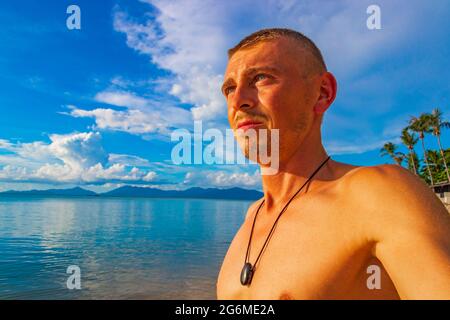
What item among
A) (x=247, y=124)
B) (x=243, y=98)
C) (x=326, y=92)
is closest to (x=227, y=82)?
(x=243, y=98)

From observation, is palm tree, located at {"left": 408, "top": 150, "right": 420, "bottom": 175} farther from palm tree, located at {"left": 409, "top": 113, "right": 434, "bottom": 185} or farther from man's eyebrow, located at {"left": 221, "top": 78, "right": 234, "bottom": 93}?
man's eyebrow, located at {"left": 221, "top": 78, "right": 234, "bottom": 93}

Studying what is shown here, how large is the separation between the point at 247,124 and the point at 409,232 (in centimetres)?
107

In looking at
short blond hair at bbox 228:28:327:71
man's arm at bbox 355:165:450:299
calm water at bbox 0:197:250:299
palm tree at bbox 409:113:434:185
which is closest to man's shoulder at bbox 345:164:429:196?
man's arm at bbox 355:165:450:299

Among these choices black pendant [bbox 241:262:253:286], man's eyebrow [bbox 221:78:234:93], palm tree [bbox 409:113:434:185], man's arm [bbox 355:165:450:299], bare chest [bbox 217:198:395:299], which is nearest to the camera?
man's arm [bbox 355:165:450:299]

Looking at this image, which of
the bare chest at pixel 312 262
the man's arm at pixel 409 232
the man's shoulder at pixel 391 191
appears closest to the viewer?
the man's arm at pixel 409 232

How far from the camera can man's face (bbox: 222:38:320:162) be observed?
74.9 inches

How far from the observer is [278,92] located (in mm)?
1892

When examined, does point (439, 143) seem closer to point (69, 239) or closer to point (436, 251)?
point (69, 239)

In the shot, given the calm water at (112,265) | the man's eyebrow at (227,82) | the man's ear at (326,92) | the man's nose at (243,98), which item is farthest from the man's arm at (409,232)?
the calm water at (112,265)

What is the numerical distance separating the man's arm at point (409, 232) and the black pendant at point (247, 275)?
775 millimetres

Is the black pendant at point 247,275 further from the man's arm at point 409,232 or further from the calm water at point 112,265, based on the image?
the calm water at point 112,265

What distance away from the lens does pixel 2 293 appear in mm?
14961

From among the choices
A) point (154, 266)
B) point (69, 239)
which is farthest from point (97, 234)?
point (154, 266)

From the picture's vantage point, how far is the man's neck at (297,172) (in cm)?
203
